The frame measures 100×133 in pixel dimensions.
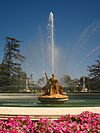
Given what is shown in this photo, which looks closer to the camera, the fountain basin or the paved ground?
the paved ground

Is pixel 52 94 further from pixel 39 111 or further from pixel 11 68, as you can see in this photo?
pixel 11 68

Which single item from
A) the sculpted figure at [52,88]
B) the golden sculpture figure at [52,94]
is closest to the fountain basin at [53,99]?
the golden sculpture figure at [52,94]

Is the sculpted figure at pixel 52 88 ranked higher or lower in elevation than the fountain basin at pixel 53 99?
higher

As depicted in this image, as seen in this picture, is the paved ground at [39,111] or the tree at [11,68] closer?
the paved ground at [39,111]

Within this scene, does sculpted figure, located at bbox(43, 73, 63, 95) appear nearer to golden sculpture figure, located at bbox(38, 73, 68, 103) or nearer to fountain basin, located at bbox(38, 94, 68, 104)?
golden sculpture figure, located at bbox(38, 73, 68, 103)

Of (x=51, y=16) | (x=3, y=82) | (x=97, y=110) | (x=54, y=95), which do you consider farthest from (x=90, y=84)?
(x=97, y=110)

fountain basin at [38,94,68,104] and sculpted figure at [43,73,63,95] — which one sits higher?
sculpted figure at [43,73,63,95]

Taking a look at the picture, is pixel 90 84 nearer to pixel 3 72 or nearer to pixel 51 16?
Answer: pixel 3 72

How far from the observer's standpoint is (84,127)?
427cm

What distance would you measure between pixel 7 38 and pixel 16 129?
36.4m

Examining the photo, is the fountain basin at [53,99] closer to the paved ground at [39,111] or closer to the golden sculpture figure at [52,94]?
the golden sculpture figure at [52,94]

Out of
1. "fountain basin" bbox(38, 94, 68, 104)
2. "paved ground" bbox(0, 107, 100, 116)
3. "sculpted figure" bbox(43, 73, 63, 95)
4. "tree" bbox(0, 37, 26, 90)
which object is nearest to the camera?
"paved ground" bbox(0, 107, 100, 116)

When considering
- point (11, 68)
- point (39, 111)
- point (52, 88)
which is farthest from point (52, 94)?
point (11, 68)

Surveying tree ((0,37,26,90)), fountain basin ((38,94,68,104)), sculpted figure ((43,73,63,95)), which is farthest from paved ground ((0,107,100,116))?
tree ((0,37,26,90))
